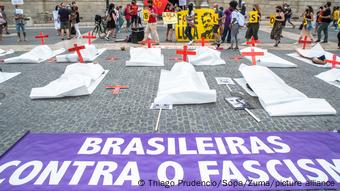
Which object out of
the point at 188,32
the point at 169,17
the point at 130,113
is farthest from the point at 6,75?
the point at 188,32

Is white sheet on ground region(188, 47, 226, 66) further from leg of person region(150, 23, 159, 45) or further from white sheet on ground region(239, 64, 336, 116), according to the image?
leg of person region(150, 23, 159, 45)

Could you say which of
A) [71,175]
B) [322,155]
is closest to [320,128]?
[322,155]

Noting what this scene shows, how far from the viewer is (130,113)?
203 inches

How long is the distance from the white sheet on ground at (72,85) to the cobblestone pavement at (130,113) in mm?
157

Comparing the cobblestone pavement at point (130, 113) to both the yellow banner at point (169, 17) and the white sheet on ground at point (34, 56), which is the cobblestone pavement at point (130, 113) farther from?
the yellow banner at point (169, 17)

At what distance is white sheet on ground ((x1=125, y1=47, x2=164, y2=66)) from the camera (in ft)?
29.2

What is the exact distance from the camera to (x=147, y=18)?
13.5m

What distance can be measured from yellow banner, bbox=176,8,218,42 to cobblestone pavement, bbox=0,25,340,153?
697 cm

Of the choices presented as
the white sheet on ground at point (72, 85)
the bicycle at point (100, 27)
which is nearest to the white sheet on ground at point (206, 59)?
the white sheet on ground at point (72, 85)

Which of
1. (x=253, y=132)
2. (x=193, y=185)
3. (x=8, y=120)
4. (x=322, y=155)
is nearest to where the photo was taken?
(x=193, y=185)

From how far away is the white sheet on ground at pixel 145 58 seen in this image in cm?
891

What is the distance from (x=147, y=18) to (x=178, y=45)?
221 cm

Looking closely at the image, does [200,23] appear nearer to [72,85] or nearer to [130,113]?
[72,85]

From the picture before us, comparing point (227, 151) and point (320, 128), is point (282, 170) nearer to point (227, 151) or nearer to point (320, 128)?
point (227, 151)
